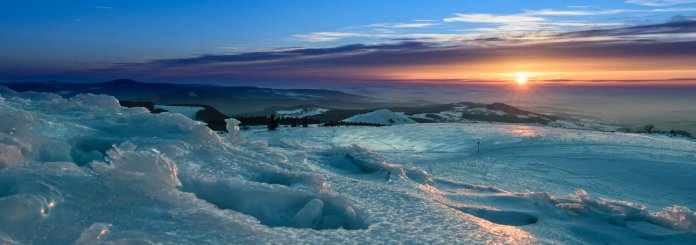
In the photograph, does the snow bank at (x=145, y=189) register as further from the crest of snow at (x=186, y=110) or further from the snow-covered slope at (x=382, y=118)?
the snow-covered slope at (x=382, y=118)

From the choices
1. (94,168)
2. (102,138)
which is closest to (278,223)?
(94,168)

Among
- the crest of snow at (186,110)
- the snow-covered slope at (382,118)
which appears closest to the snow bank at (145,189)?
the crest of snow at (186,110)

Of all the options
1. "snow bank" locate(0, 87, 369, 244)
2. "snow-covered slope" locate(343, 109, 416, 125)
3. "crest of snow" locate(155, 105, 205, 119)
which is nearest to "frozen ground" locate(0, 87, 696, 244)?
"snow bank" locate(0, 87, 369, 244)

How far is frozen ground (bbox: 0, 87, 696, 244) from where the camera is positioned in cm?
565

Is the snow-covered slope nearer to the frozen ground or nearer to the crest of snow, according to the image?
the crest of snow

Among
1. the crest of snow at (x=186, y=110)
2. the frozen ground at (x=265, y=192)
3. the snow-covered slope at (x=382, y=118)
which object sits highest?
the frozen ground at (x=265, y=192)

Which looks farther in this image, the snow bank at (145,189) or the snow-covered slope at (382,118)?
the snow-covered slope at (382,118)

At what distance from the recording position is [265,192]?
7.79 meters

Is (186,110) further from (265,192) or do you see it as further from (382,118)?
(382,118)

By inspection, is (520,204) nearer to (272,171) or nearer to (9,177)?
(272,171)

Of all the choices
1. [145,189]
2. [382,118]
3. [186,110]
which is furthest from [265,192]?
[382,118]

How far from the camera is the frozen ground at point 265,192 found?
5648 mm

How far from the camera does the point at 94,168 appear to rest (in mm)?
6617

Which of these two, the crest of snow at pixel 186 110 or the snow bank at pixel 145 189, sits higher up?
the snow bank at pixel 145 189
